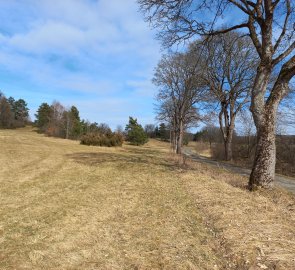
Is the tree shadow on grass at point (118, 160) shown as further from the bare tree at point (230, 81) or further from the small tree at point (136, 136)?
the small tree at point (136, 136)

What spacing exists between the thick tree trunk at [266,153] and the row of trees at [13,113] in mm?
74986

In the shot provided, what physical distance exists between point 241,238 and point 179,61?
80.6ft

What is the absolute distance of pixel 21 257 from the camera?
11.9 feet

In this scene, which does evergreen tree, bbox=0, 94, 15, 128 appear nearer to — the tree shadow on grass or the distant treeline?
the distant treeline

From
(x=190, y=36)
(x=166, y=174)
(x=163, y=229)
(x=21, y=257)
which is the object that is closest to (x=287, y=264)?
(x=163, y=229)

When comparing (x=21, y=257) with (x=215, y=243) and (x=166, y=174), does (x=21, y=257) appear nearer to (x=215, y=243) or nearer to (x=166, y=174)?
(x=215, y=243)

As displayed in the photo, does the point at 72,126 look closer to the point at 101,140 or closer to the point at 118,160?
the point at 101,140

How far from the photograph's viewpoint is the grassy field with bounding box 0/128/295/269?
12.0 ft

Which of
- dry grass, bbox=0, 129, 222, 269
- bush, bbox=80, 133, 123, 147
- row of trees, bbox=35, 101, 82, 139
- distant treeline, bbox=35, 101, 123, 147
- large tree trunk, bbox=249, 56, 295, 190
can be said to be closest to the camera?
dry grass, bbox=0, 129, 222, 269

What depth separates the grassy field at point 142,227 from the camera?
12.0 ft

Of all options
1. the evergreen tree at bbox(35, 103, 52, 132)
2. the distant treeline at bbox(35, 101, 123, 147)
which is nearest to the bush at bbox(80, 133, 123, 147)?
the distant treeline at bbox(35, 101, 123, 147)

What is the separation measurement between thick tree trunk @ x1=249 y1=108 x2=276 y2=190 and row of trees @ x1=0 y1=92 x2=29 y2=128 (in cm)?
7499

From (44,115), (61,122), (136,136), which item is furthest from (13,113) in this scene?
(136,136)

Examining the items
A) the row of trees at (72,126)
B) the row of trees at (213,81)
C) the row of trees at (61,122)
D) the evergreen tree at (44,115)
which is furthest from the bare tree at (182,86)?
the evergreen tree at (44,115)
